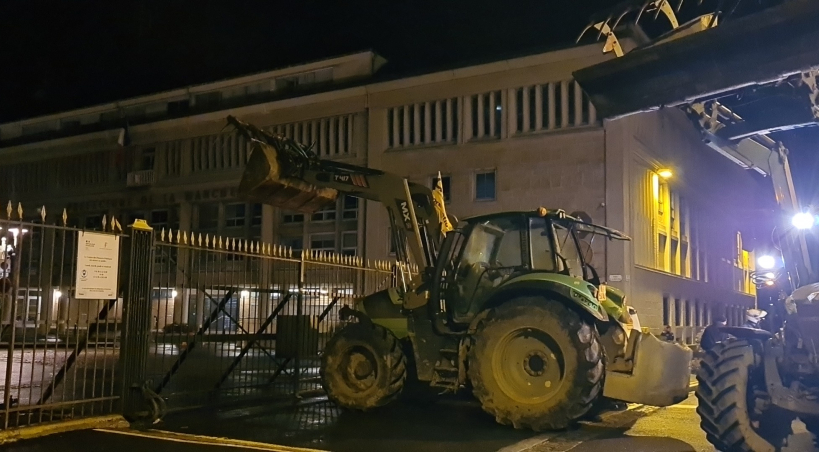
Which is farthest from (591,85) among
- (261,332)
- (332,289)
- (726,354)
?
(332,289)

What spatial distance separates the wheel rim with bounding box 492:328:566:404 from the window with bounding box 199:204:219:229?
2645cm

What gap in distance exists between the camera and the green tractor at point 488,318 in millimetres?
8148

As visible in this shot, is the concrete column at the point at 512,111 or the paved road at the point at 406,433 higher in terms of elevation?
the concrete column at the point at 512,111

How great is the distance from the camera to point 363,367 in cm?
1015

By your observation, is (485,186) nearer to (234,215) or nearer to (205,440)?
(234,215)

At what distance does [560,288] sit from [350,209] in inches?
877

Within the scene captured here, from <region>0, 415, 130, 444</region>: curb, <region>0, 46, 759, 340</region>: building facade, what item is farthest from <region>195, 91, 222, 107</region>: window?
<region>0, 415, 130, 444</region>: curb

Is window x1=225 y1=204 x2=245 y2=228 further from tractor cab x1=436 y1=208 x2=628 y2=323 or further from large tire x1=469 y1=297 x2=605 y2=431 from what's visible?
large tire x1=469 y1=297 x2=605 y2=431

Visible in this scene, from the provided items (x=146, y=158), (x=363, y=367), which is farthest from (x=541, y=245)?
(x=146, y=158)

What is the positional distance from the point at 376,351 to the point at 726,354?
4.58 meters

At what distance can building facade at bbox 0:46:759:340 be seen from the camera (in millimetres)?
23688

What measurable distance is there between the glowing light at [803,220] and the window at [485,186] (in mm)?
18789

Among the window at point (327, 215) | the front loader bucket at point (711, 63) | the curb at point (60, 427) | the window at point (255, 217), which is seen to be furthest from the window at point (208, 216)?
the front loader bucket at point (711, 63)

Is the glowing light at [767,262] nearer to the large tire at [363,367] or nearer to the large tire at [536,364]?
the large tire at [536,364]
